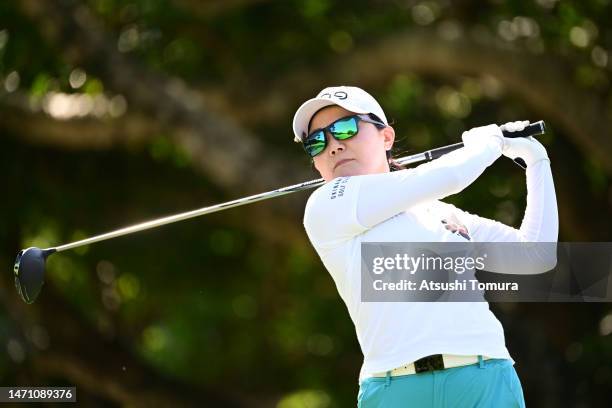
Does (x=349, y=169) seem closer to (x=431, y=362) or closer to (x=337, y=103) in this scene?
(x=337, y=103)

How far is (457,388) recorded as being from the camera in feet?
13.1

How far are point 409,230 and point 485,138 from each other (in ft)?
1.48

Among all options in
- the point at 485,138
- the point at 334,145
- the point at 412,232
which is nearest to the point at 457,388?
the point at 412,232

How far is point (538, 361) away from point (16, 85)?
493 centimetres

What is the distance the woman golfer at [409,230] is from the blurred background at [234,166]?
546 centimetres

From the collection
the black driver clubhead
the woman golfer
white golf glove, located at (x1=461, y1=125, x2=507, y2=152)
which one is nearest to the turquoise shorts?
the woman golfer

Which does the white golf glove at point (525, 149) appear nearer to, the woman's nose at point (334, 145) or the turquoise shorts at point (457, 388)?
the woman's nose at point (334, 145)

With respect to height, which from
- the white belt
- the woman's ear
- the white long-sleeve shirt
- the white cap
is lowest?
the white belt

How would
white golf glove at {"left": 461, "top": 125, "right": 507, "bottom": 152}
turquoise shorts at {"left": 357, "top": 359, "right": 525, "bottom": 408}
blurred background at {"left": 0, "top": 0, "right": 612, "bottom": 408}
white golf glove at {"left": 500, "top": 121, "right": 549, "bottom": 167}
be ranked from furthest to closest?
blurred background at {"left": 0, "top": 0, "right": 612, "bottom": 408} → white golf glove at {"left": 500, "top": 121, "right": 549, "bottom": 167} → white golf glove at {"left": 461, "top": 125, "right": 507, "bottom": 152} → turquoise shorts at {"left": 357, "top": 359, "right": 525, "bottom": 408}

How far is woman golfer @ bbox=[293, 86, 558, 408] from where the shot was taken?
402 cm

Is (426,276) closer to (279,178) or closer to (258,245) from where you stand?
(279,178)

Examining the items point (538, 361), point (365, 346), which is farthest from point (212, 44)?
point (365, 346)

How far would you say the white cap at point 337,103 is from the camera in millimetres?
4586

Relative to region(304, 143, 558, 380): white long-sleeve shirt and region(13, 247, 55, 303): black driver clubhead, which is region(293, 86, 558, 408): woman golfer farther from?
region(13, 247, 55, 303): black driver clubhead
